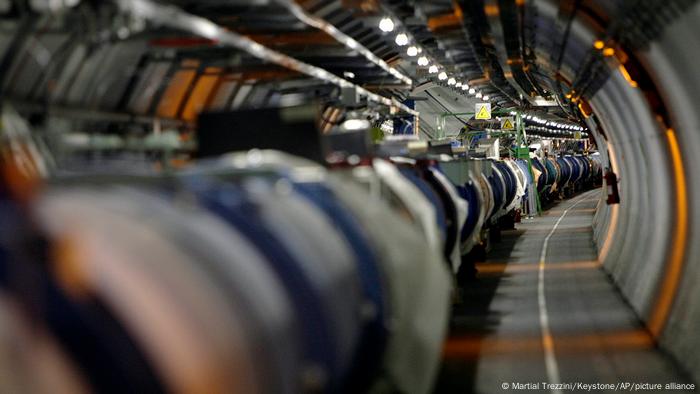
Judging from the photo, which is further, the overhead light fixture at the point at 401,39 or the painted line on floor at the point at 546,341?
the overhead light fixture at the point at 401,39

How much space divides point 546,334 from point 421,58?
15533 millimetres

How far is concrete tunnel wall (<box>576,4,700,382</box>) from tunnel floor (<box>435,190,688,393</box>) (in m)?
0.31

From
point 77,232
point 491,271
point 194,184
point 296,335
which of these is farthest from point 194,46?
point 491,271

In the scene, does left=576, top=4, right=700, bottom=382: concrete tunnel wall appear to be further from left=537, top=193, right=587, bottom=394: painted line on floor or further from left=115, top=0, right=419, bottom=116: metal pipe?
left=115, top=0, right=419, bottom=116: metal pipe

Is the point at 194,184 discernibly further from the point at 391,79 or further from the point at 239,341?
the point at 391,79

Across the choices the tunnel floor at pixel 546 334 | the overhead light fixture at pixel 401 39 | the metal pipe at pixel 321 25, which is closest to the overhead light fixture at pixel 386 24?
the overhead light fixture at pixel 401 39

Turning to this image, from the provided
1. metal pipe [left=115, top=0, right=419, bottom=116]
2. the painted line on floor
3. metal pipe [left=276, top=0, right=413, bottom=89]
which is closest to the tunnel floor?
the painted line on floor

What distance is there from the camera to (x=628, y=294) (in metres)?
17.8

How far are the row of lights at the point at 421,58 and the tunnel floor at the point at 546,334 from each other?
4576mm

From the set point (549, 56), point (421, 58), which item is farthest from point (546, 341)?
point (421, 58)

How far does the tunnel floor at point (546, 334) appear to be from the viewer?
12258mm

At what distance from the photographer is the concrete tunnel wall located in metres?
12.1

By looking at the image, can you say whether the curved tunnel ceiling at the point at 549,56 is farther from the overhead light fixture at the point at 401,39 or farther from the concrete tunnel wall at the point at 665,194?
the overhead light fixture at the point at 401,39

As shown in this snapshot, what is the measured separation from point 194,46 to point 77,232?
7.47 meters
